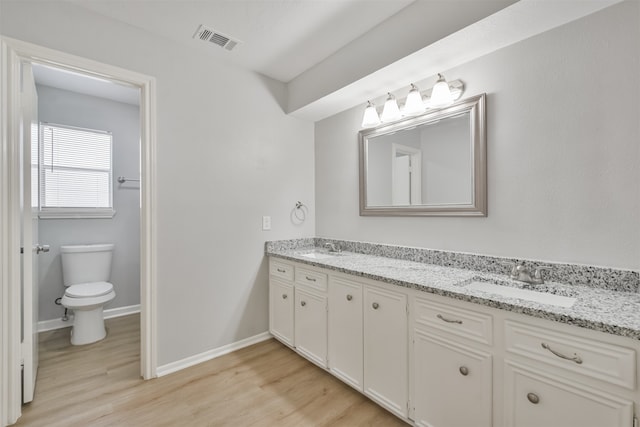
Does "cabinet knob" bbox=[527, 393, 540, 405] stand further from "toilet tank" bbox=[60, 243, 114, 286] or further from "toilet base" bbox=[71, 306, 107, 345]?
"toilet tank" bbox=[60, 243, 114, 286]

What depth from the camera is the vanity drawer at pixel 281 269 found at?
2.42 meters

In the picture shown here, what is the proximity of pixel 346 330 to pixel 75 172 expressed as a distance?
3185 mm

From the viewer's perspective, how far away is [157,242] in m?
2.08

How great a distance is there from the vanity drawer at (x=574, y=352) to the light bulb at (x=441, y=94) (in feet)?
4.37

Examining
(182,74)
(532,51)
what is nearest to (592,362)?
(532,51)

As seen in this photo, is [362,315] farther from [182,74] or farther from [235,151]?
[182,74]

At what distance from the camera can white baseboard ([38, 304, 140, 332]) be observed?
2.84 m

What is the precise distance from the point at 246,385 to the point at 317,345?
55 cm

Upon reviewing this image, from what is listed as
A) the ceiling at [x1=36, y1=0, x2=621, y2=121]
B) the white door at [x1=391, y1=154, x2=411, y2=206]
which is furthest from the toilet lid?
the white door at [x1=391, y1=154, x2=411, y2=206]

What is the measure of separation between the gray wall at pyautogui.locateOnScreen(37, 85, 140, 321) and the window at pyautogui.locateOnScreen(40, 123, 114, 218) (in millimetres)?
72

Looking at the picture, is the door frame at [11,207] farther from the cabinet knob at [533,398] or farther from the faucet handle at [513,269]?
→ the faucet handle at [513,269]

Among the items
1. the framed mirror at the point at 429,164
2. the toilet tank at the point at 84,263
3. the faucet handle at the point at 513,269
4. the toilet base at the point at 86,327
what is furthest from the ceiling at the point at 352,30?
the toilet base at the point at 86,327

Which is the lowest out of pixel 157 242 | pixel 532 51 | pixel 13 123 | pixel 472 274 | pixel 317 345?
pixel 317 345

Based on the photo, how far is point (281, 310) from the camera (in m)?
2.52
